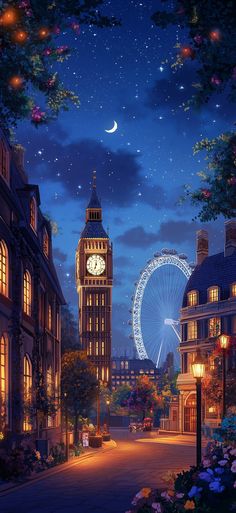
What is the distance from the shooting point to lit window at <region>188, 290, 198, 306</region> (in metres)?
80.4

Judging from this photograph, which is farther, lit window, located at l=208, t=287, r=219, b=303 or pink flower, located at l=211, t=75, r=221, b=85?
lit window, located at l=208, t=287, r=219, b=303

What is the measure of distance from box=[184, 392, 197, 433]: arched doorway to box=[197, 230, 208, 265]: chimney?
14.1 m

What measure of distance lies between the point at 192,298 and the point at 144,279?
156 ft

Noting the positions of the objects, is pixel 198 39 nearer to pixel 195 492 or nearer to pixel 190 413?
pixel 195 492

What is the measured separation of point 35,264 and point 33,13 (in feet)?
89.8

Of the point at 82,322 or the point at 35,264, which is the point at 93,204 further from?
the point at 35,264

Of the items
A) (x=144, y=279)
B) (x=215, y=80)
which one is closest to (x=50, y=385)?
(x=215, y=80)

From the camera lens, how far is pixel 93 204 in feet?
529

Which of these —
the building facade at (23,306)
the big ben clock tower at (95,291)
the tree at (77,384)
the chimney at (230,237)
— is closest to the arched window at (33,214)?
the building facade at (23,306)

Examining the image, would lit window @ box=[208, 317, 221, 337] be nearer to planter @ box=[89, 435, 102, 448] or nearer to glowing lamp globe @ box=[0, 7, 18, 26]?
planter @ box=[89, 435, 102, 448]

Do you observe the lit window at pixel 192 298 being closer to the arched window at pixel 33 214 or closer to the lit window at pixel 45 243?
the lit window at pixel 45 243

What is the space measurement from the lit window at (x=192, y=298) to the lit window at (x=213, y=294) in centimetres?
Answer: 254

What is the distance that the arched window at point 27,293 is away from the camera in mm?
38197

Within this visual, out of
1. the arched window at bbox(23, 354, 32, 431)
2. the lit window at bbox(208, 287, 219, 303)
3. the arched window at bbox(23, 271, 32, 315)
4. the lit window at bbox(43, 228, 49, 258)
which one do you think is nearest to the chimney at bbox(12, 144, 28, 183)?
the lit window at bbox(43, 228, 49, 258)
